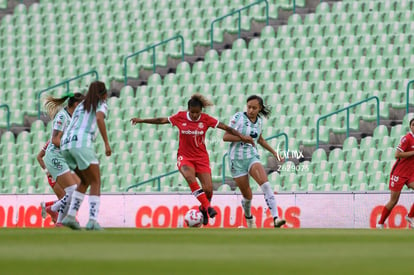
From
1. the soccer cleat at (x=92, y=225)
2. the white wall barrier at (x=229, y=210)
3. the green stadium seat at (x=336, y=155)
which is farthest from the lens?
the green stadium seat at (x=336, y=155)

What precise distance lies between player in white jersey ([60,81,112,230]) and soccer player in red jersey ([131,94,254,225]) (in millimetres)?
3299

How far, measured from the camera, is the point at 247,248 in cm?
977

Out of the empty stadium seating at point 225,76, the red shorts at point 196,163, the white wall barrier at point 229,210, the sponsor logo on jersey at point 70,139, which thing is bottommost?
the white wall barrier at point 229,210

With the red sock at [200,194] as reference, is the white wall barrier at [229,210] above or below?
below

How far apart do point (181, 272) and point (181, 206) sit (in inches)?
564

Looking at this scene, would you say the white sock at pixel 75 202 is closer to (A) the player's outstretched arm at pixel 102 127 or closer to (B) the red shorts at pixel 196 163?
(A) the player's outstretched arm at pixel 102 127

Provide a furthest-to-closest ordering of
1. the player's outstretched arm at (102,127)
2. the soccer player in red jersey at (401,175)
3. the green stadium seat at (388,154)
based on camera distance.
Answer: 1. the green stadium seat at (388,154)
2. the soccer player in red jersey at (401,175)
3. the player's outstretched arm at (102,127)

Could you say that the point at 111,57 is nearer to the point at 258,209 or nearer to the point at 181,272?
the point at 258,209

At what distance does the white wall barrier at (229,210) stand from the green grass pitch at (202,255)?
795 centimetres

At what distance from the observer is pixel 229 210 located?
21000mm

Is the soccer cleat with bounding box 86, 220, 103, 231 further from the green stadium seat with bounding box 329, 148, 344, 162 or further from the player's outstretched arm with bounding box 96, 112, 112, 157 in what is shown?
the green stadium seat with bounding box 329, 148, 344, 162

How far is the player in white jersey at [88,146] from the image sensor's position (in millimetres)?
13750

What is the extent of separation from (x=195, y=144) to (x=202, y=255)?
884cm

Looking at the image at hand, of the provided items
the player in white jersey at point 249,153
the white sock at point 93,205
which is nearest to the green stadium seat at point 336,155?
the player in white jersey at point 249,153
